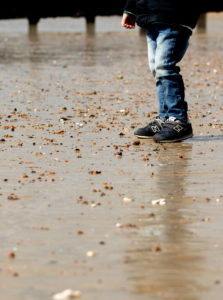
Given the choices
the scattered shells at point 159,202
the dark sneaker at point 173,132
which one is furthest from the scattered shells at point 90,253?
the dark sneaker at point 173,132

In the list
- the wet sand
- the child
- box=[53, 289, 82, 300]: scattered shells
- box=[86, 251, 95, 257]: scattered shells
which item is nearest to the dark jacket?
the child

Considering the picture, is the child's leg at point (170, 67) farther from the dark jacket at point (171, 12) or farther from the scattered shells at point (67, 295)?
the scattered shells at point (67, 295)

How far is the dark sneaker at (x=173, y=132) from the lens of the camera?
27.8 feet

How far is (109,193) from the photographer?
20.3ft

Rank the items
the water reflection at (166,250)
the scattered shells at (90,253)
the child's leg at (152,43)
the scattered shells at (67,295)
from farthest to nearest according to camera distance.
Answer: the child's leg at (152,43)
the scattered shells at (90,253)
the water reflection at (166,250)
the scattered shells at (67,295)

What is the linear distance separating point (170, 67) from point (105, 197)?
2.87 m

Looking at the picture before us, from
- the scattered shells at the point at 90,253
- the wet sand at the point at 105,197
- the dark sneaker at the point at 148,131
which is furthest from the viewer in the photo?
the dark sneaker at the point at 148,131

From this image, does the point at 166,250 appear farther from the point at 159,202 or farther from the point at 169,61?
the point at 169,61

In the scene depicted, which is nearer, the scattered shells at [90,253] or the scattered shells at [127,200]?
the scattered shells at [90,253]

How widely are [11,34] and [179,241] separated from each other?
1013 inches

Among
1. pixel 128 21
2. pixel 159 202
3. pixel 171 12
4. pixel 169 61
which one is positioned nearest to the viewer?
pixel 159 202

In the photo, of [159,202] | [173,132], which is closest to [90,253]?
[159,202]

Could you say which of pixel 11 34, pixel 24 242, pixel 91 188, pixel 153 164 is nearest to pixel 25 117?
pixel 153 164

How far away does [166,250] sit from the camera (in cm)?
466
